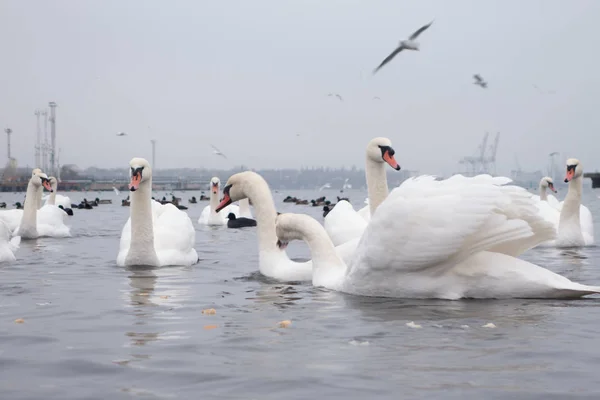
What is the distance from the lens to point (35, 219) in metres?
21.0

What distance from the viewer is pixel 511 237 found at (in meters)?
8.92

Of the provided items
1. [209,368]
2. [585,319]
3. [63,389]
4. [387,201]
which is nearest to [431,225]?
[387,201]

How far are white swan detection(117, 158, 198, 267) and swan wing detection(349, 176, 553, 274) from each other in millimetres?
5056

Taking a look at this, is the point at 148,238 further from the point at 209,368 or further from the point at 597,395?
the point at 597,395

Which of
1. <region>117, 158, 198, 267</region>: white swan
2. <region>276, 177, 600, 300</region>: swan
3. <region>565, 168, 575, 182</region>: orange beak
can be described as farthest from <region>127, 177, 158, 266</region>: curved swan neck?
<region>565, 168, 575, 182</region>: orange beak

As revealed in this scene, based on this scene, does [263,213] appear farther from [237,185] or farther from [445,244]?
[445,244]

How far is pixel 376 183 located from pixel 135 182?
3.46m

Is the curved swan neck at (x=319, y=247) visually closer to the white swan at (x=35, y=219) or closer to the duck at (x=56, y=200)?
the white swan at (x=35, y=219)

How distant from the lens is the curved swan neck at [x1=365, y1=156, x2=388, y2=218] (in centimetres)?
1402

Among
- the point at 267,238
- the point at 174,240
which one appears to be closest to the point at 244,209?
the point at 174,240

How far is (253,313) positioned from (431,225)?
1.75 m

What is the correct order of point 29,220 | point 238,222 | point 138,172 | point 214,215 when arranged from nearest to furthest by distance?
1. point 138,172
2. point 29,220
3. point 238,222
4. point 214,215

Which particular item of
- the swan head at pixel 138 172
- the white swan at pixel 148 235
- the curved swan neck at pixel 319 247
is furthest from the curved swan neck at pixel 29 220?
the curved swan neck at pixel 319 247

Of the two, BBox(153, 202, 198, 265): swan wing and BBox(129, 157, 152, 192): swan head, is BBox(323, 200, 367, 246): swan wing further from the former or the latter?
BBox(129, 157, 152, 192): swan head
